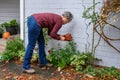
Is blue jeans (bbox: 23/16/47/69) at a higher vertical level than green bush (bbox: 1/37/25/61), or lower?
higher

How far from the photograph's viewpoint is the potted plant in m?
9.11

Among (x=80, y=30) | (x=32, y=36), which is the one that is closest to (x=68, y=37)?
(x=80, y=30)

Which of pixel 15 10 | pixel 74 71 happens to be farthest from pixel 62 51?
pixel 15 10

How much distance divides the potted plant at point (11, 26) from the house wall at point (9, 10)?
46cm

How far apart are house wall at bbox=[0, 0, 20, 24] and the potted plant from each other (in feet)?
1.49

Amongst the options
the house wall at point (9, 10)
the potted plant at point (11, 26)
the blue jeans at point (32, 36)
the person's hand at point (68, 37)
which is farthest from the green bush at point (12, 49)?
the house wall at point (9, 10)

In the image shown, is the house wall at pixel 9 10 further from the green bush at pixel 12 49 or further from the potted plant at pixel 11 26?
the green bush at pixel 12 49

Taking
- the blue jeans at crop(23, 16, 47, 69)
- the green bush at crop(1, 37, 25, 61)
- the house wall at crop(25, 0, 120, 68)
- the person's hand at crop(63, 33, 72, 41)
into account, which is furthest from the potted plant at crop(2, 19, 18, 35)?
the blue jeans at crop(23, 16, 47, 69)

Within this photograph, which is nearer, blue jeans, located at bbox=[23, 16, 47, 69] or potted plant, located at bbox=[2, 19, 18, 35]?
blue jeans, located at bbox=[23, 16, 47, 69]

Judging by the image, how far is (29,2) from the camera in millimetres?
6699

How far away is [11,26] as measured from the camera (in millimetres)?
9125

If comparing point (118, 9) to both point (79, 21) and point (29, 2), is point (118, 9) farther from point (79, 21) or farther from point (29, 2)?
point (29, 2)

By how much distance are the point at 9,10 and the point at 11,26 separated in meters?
0.88

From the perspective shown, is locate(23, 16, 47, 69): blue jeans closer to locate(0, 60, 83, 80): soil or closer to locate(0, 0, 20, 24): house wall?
locate(0, 60, 83, 80): soil
